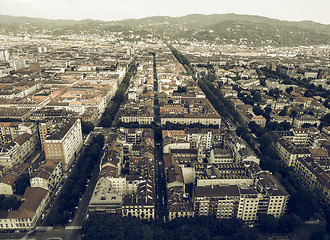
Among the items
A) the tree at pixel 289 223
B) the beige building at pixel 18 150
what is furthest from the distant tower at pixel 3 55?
the tree at pixel 289 223

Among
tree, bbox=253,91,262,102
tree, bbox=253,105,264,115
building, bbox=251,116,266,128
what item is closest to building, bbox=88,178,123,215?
building, bbox=251,116,266,128

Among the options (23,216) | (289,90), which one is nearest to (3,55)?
(23,216)

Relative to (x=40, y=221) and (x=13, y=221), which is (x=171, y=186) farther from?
(x=13, y=221)

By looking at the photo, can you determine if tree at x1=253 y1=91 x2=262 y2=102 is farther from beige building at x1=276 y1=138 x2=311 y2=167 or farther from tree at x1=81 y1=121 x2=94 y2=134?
tree at x1=81 y1=121 x2=94 y2=134

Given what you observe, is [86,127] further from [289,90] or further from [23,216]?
[289,90]

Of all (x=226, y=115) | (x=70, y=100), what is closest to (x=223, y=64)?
(x=226, y=115)

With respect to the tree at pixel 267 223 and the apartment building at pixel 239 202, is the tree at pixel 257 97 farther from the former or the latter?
the tree at pixel 267 223

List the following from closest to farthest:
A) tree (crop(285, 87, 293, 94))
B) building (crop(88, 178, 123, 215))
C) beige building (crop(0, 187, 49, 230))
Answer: beige building (crop(0, 187, 49, 230))
building (crop(88, 178, 123, 215))
tree (crop(285, 87, 293, 94))

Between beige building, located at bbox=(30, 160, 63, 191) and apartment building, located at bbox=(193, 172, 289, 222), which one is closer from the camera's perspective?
apartment building, located at bbox=(193, 172, 289, 222)
